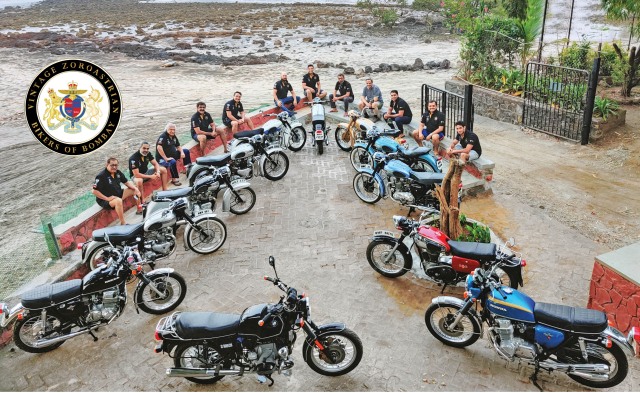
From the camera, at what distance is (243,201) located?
941cm

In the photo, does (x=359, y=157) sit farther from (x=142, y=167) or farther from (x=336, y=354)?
(x=336, y=354)

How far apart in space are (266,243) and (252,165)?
244cm

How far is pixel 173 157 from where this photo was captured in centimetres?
1049

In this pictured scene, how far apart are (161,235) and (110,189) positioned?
1.64 m

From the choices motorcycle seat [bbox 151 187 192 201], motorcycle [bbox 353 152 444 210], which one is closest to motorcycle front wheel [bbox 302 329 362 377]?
motorcycle [bbox 353 152 444 210]

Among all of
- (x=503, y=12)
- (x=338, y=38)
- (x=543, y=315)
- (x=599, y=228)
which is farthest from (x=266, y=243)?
(x=338, y=38)

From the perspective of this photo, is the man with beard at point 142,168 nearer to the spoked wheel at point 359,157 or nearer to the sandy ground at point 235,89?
the sandy ground at point 235,89

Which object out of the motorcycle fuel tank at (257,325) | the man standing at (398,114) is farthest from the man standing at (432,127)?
the motorcycle fuel tank at (257,325)

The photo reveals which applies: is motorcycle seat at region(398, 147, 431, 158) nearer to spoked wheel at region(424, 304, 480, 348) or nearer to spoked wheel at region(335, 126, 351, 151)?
spoked wheel at region(335, 126, 351, 151)

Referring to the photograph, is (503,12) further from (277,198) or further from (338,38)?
(338,38)

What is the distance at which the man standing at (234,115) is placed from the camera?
12243mm

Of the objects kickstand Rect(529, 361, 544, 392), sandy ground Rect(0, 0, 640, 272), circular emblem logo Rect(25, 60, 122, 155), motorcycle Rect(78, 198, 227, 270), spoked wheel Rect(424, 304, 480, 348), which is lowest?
Answer: sandy ground Rect(0, 0, 640, 272)

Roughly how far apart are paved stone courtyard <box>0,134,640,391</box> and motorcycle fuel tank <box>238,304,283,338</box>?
65 cm

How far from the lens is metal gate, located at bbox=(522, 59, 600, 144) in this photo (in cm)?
1257
